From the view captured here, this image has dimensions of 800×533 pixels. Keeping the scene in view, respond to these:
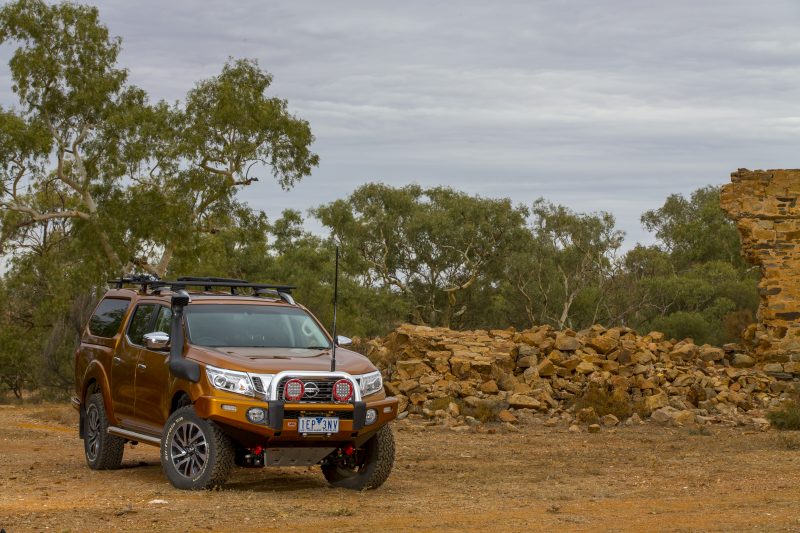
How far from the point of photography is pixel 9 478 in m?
12.4

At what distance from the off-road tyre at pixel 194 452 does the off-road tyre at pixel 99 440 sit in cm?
173

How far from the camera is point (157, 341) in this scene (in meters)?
11.5

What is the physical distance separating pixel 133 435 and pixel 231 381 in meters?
2.01

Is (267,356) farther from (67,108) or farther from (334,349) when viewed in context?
(67,108)

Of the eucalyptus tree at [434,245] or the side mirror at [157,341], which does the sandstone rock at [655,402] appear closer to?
the side mirror at [157,341]

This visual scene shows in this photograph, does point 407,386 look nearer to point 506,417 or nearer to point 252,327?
point 506,417

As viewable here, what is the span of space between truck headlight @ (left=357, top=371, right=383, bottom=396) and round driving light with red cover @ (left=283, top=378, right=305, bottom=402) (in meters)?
0.66

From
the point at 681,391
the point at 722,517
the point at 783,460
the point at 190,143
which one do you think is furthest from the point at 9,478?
the point at 190,143

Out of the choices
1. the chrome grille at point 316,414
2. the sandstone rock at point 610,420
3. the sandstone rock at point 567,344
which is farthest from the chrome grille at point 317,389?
the sandstone rock at point 567,344

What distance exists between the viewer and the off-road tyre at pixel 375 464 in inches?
449

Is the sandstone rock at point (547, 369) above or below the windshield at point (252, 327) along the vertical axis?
below

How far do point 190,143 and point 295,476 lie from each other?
27619 millimetres

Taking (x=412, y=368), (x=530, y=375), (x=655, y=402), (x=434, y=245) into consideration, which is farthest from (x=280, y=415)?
(x=434, y=245)

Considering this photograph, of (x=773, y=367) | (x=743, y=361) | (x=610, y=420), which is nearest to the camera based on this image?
(x=610, y=420)
